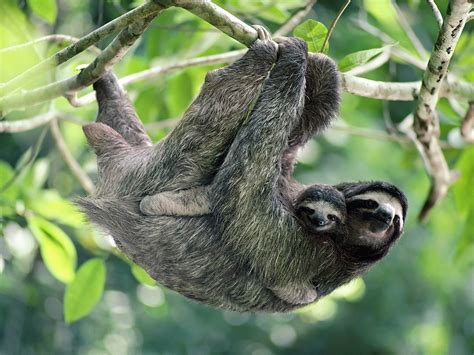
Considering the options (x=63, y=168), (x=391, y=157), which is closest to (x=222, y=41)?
(x=63, y=168)

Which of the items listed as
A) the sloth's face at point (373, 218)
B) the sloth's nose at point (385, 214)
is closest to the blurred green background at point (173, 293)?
the sloth's face at point (373, 218)

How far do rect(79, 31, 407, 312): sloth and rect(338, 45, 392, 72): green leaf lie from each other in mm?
173

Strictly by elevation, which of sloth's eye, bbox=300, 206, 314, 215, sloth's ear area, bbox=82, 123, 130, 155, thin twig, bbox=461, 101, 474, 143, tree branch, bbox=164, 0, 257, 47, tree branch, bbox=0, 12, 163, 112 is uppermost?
tree branch, bbox=164, 0, 257, 47

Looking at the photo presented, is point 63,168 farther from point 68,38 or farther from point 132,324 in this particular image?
point 132,324

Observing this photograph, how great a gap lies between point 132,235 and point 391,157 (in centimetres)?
1418

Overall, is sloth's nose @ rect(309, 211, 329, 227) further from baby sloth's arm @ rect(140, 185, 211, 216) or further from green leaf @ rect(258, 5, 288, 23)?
green leaf @ rect(258, 5, 288, 23)

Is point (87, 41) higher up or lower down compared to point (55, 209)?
higher up

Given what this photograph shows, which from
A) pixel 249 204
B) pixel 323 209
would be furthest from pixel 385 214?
pixel 249 204

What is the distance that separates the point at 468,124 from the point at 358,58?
7.47ft

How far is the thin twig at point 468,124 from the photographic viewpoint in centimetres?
798

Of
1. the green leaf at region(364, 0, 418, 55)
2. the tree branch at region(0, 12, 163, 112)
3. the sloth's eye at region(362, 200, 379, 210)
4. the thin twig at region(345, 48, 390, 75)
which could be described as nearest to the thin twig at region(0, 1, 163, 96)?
the tree branch at region(0, 12, 163, 112)

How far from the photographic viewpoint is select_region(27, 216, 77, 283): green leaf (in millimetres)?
7801

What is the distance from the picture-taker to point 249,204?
→ 6574 millimetres

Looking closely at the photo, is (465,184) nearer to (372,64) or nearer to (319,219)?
(372,64)
